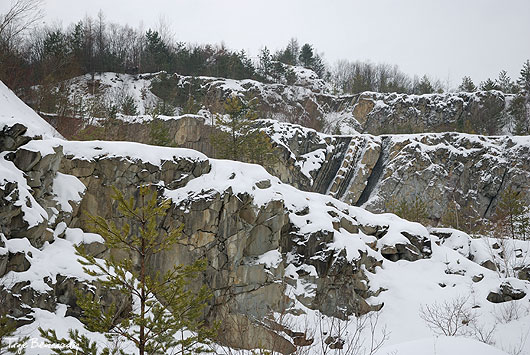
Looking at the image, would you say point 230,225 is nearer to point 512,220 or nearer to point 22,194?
point 22,194

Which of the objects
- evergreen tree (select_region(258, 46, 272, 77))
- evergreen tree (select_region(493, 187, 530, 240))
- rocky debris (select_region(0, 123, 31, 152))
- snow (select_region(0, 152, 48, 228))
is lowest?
evergreen tree (select_region(493, 187, 530, 240))

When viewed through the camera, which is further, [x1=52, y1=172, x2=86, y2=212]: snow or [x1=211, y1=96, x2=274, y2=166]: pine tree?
[x1=211, y1=96, x2=274, y2=166]: pine tree

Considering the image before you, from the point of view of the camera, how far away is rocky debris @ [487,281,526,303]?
1560 centimetres

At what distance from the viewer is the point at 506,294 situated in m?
15.7

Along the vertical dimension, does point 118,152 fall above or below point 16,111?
below

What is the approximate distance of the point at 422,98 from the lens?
48.6 metres

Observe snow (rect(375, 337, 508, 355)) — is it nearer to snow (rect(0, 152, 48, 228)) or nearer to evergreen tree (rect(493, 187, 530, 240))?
→ snow (rect(0, 152, 48, 228))

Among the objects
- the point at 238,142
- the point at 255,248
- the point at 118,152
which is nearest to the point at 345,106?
A: the point at 238,142

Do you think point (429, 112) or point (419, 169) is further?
point (429, 112)

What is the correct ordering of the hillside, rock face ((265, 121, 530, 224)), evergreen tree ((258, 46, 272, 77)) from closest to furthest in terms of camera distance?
the hillside < rock face ((265, 121, 530, 224)) < evergreen tree ((258, 46, 272, 77))

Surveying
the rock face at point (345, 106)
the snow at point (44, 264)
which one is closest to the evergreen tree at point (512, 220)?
the rock face at point (345, 106)

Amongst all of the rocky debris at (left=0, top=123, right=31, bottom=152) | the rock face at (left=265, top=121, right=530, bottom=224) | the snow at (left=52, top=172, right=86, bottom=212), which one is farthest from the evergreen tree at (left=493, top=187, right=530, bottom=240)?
the rocky debris at (left=0, top=123, right=31, bottom=152)

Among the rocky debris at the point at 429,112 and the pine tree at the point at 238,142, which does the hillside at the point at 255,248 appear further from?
the rocky debris at the point at 429,112

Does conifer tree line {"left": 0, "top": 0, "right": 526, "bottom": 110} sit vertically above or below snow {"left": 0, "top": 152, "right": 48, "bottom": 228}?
above
